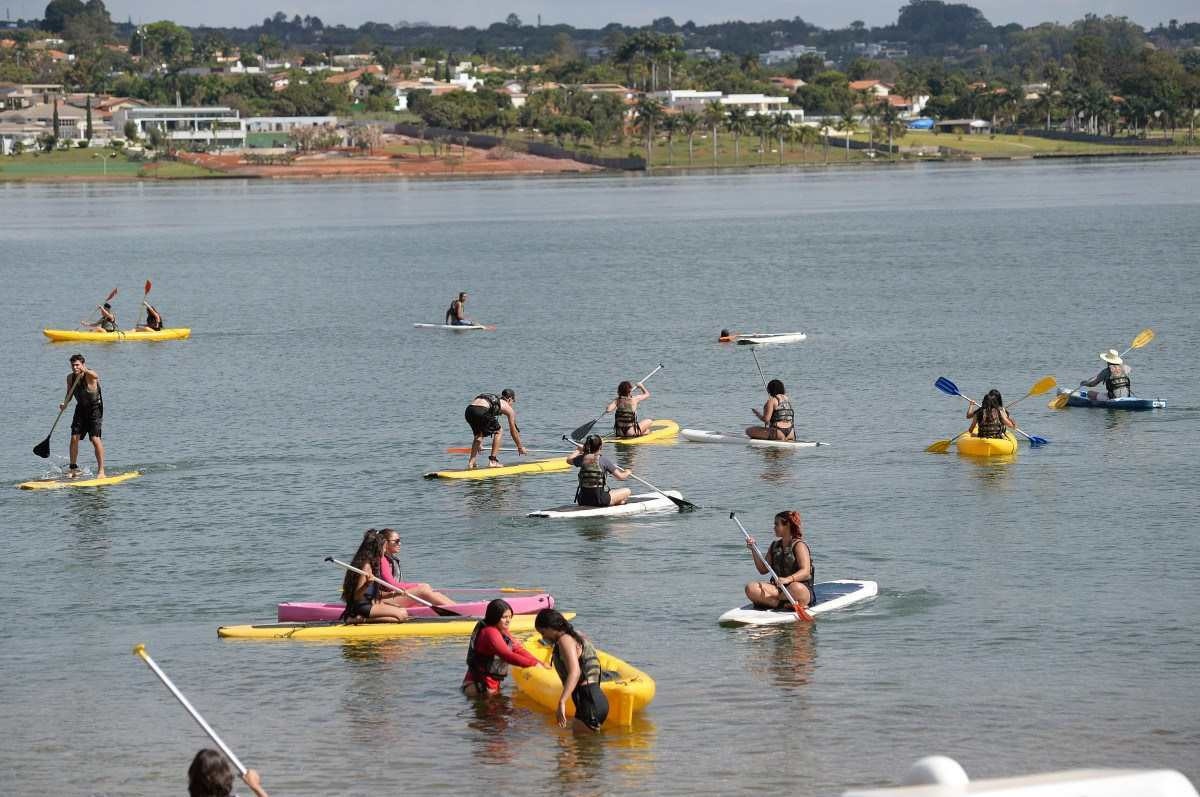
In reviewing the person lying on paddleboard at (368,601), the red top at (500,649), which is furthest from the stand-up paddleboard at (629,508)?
the red top at (500,649)

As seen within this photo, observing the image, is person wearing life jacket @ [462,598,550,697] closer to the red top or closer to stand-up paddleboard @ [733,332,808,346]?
the red top

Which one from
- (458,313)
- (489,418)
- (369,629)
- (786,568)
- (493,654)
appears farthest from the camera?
(458,313)

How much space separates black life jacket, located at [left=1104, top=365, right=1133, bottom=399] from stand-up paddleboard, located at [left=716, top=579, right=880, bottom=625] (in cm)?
1671

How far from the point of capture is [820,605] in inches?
851

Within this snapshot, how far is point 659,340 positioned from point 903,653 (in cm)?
3734

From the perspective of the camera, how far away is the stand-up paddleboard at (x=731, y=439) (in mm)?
34250

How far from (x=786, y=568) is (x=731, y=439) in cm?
1378

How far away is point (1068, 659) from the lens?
798 inches

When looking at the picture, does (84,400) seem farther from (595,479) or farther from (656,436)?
(656,436)

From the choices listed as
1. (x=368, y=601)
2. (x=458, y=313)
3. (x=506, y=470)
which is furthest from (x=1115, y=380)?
(x=458, y=313)

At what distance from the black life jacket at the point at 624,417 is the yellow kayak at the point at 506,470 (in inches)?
99.6

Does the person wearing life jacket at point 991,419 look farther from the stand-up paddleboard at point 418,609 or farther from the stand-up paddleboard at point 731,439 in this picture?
the stand-up paddleboard at point 418,609

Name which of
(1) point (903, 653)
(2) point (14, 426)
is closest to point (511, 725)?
(1) point (903, 653)

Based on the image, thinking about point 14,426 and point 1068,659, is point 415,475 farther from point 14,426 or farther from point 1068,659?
point 1068,659
